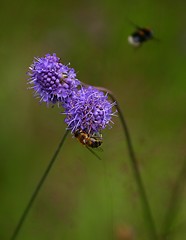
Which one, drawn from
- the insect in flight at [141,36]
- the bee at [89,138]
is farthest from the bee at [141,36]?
the bee at [89,138]

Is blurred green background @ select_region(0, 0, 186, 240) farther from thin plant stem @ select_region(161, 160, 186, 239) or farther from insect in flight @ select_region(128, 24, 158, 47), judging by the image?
insect in flight @ select_region(128, 24, 158, 47)

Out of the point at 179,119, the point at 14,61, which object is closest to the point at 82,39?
the point at 14,61

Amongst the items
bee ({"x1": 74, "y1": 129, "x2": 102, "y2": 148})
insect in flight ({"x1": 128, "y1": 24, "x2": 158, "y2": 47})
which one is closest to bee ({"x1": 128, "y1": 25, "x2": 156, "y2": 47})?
insect in flight ({"x1": 128, "y1": 24, "x2": 158, "y2": 47})

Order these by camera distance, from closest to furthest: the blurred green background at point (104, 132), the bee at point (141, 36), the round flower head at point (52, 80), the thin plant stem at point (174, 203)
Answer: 1. the round flower head at point (52, 80)
2. the thin plant stem at point (174, 203)
3. the bee at point (141, 36)
4. the blurred green background at point (104, 132)

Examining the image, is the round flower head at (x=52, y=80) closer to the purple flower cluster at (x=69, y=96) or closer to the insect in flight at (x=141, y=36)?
the purple flower cluster at (x=69, y=96)

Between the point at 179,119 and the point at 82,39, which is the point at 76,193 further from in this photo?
the point at 82,39

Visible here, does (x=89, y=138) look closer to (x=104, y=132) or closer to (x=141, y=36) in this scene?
(x=141, y=36)

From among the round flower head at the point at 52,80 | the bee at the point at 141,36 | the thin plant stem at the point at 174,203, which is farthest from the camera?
the bee at the point at 141,36
